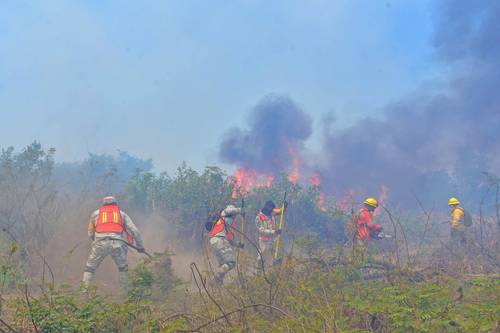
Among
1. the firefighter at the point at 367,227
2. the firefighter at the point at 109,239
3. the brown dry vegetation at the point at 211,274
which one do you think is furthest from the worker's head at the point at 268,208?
the firefighter at the point at 109,239

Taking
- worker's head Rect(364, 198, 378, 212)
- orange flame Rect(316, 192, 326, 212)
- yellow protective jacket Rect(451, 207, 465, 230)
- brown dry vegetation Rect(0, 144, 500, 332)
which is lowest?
brown dry vegetation Rect(0, 144, 500, 332)

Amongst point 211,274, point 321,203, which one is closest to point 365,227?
point 211,274

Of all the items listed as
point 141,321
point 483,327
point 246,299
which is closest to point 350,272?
point 246,299

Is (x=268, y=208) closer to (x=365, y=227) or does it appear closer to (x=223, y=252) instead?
(x=223, y=252)

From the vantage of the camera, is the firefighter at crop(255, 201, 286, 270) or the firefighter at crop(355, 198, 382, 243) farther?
the firefighter at crop(255, 201, 286, 270)

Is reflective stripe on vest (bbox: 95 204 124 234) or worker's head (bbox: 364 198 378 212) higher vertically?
worker's head (bbox: 364 198 378 212)

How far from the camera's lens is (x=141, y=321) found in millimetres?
4492

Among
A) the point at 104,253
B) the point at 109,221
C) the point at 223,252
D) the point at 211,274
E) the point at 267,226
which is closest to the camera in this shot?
the point at 211,274

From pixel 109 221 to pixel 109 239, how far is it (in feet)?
1.15

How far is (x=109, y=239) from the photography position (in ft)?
26.3

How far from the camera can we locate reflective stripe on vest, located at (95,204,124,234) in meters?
8.12

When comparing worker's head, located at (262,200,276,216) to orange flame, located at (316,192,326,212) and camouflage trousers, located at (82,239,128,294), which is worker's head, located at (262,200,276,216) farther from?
orange flame, located at (316,192,326,212)

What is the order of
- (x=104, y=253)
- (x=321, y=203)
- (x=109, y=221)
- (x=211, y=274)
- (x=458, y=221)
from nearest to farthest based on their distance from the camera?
(x=211, y=274) → (x=104, y=253) → (x=109, y=221) → (x=458, y=221) → (x=321, y=203)

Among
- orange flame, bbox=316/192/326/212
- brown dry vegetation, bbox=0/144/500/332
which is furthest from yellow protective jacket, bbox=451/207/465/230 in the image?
orange flame, bbox=316/192/326/212
